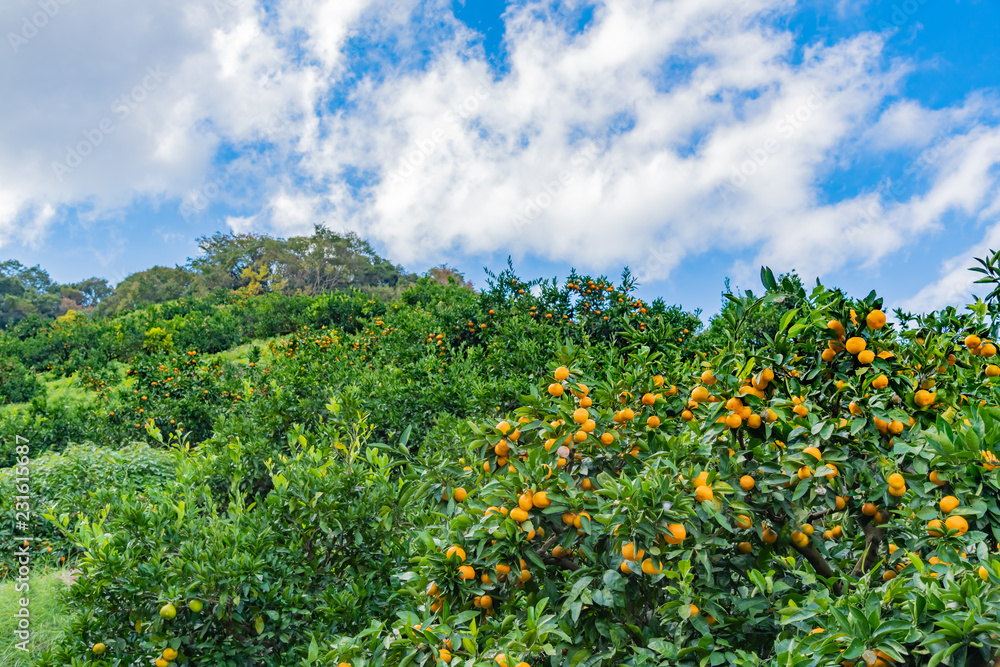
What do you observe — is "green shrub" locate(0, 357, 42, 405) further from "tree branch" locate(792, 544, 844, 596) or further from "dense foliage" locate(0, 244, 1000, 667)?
"tree branch" locate(792, 544, 844, 596)

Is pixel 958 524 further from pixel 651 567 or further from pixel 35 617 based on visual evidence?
pixel 35 617

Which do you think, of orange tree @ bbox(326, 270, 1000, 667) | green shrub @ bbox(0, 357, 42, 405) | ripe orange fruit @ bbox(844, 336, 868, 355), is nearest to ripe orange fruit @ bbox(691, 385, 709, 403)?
orange tree @ bbox(326, 270, 1000, 667)

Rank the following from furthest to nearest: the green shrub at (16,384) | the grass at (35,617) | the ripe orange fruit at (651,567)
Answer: the green shrub at (16,384), the grass at (35,617), the ripe orange fruit at (651,567)

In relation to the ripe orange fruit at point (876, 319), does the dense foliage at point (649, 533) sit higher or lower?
lower

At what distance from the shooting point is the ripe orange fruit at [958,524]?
5.27 feet

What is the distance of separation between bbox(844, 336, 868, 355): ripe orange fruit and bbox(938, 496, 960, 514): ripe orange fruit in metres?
0.56

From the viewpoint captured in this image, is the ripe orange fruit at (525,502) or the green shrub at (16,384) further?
the green shrub at (16,384)

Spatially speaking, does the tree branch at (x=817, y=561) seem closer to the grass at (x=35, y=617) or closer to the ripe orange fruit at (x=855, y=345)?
the ripe orange fruit at (x=855, y=345)

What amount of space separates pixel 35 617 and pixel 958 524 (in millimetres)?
6411

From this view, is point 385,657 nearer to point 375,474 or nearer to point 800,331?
point 375,474

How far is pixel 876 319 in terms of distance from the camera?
2043 mm

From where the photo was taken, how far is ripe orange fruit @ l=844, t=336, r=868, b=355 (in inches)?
79.6

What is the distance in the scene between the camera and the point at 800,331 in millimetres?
2020

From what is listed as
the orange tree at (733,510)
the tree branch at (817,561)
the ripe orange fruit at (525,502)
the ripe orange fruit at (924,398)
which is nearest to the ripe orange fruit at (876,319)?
the orange tree at (733,510)
